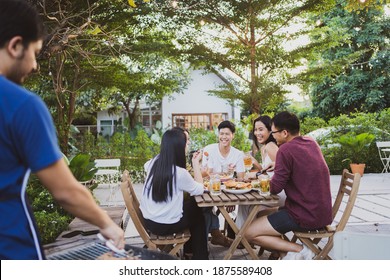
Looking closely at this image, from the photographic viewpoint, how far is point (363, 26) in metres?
18.6

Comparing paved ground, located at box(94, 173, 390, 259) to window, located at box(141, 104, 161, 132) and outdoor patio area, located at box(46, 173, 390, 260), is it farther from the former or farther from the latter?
window, located at box(141, 104, 161, 132)

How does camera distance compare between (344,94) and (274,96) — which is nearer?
(274,96)

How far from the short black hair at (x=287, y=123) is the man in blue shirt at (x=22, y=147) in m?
2.43

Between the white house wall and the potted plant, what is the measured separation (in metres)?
9.57

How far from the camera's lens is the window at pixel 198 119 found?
64.6ft

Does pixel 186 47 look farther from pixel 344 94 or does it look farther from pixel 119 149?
pixel 344 94

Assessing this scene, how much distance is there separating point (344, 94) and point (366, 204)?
13.7m

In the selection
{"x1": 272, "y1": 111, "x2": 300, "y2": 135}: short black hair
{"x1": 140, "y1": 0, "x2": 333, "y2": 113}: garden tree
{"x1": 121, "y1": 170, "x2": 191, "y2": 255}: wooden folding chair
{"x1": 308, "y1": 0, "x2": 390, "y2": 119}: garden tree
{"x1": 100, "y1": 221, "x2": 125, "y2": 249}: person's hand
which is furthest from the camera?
{"x1": 308, "y1": 0, "x2": 390, "y2": 119}: garden tree

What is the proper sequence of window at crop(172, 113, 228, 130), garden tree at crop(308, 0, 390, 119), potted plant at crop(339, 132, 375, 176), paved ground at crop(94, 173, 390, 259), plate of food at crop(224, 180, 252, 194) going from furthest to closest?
1. window at crop(172, 113, 228, 130)
2. garden tree at crop(308, 0, 390, 119)
3. potted plant at crop(339, 132, 375, 176)
4. paved ground at crop(94, 173, 390, 259)
5. plate of food at crop(224, 180, 252, 194)

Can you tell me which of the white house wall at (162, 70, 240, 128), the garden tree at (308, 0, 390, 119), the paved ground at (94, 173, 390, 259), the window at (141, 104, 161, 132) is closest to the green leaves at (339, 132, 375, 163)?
the paved ground at (94, 173, 390, 259)

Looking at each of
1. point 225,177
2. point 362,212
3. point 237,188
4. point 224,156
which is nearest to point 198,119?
point 362,212

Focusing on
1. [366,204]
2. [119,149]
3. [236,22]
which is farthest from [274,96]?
[366,204]

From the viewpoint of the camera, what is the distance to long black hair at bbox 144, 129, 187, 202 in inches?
123

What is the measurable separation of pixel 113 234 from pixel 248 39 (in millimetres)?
10568
